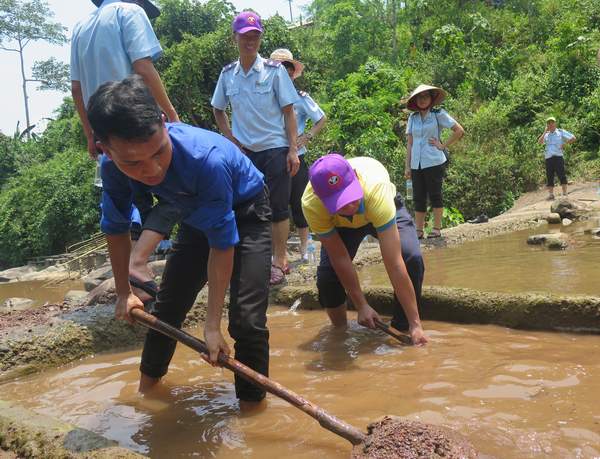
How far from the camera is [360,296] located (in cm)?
335

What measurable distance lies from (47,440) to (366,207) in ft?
6.23

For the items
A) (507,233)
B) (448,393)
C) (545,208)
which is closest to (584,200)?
(545,208)

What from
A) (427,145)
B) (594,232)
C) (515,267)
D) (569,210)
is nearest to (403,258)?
(515,267)

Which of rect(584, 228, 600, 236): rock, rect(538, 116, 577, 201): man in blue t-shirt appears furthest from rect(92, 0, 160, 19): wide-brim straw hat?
rect(538, 116, 577, 201): man in blue t-shirt

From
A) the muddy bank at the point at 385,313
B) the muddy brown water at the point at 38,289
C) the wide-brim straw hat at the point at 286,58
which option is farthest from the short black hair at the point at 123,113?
the muddy brown water at the point at 38,289

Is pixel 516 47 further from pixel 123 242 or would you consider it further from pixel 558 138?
pixel 123 242

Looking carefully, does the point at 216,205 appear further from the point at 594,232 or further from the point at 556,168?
the point at 556,168

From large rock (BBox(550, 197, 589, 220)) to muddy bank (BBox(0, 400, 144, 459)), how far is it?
7747 mm

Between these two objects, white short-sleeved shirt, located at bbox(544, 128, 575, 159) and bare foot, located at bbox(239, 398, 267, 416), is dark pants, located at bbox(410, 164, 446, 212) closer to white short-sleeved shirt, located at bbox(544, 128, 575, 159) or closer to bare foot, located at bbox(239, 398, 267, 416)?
bare foot, located at bbox(239, 398, 267, 416)

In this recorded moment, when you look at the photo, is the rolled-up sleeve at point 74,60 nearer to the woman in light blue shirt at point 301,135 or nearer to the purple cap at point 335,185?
the purple cap at point 335,185

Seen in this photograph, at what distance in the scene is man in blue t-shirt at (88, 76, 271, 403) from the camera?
6.52ft

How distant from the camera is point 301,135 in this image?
17.8ft

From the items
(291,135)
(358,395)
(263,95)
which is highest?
(263,95)

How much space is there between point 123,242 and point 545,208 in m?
8.17
